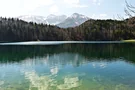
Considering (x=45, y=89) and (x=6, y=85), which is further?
(x=6, y=85)

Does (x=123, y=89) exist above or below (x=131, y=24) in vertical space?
below

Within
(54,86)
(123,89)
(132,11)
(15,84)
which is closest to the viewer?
(132,11)

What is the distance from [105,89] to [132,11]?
48.1 ft

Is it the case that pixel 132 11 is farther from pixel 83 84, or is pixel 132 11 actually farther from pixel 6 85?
pixel 6 85

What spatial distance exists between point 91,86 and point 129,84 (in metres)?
4.77

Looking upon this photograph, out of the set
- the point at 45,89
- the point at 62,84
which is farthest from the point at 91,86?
the point at 45,89

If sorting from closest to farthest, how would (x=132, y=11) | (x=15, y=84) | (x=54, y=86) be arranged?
(x=132, y=11) < (x=54, y=86) < (x=15, y=84)

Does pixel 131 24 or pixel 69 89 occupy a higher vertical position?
pixel 131 24

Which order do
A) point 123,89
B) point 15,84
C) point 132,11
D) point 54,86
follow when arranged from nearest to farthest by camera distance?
point 132,11
point 123,89
point 54,86
point 15,84

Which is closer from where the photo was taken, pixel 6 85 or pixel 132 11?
pixel 132 11

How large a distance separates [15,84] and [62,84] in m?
5.80

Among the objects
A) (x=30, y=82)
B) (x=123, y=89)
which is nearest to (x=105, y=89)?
(x=123, y=89)

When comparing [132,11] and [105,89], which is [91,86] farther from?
[132,11]

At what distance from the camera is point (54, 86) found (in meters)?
24.6
